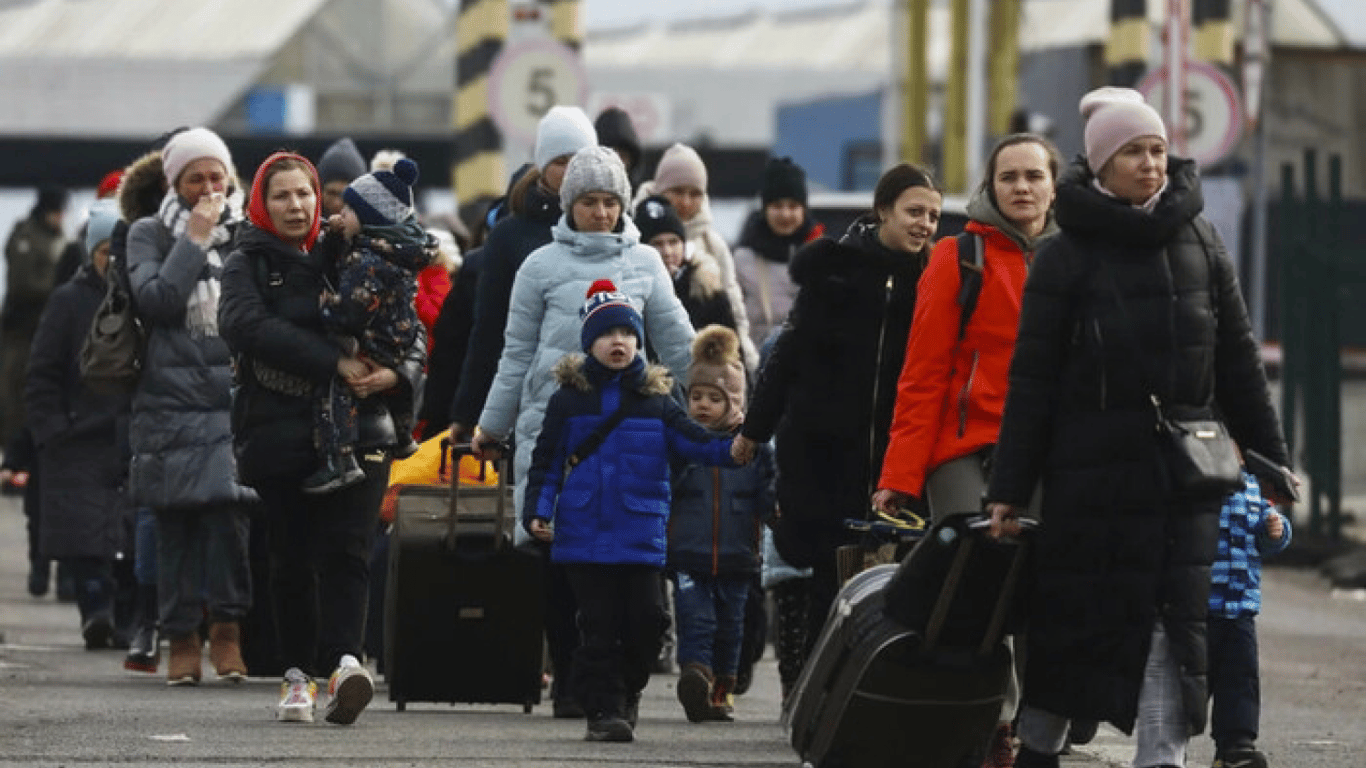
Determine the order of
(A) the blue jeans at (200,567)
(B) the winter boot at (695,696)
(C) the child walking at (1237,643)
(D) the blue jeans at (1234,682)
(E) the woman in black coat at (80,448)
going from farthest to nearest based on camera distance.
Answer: (E) the woman in black coat at (80,448) → (A) the blue jeans at (200,567) → (B) the winter boot at (695,696) → (D) the blue jeans at (1234,682) → (C) the child walking at (1237,643)

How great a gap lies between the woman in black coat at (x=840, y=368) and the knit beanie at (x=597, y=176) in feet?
3.14

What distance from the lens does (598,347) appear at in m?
11.9

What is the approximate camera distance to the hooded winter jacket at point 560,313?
1245cm

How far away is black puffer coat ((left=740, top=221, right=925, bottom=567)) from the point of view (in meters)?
11.6

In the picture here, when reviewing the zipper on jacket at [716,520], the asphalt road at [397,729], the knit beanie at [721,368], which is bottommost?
the asphalt road at [397,729]

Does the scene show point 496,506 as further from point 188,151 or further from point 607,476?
point 188,151

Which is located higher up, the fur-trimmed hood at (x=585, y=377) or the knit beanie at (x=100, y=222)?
the knit beanie at (x=100, y=222)

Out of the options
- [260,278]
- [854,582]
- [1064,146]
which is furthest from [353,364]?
[1064,146]

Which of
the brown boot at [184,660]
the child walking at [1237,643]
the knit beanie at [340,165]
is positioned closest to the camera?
the child walking at [1237,643]

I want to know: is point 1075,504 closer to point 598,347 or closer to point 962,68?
point 598,347

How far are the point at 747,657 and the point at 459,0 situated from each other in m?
17.2

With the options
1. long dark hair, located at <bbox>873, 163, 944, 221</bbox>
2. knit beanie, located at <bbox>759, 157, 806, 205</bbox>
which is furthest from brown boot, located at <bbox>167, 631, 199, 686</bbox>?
knit beanie, located at <bbox>759, 157, 806, 205</bbox>

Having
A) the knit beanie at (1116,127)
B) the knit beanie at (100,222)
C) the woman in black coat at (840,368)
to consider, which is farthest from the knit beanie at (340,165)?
the knit beanie at (1116,127)

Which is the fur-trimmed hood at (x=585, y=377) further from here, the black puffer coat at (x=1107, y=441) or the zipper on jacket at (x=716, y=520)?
the black puffer coat at (x=1107, y=441)
